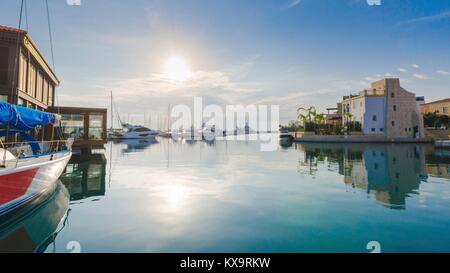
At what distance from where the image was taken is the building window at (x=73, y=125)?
3070 centimetres

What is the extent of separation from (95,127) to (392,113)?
63.5 metres

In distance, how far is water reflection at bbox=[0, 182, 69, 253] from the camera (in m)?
6.99

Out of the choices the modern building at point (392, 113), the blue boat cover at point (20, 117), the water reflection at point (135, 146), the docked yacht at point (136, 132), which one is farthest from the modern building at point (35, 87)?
the modern building at point (392, 113)

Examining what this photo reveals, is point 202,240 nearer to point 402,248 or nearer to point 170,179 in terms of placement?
point 402,248

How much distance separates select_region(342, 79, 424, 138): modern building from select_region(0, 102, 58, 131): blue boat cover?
216ft

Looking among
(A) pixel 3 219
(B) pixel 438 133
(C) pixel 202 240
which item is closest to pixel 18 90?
(A) pixel 3 219

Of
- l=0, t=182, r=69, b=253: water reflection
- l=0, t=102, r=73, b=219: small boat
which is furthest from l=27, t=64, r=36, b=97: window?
l=0, t=182, r=69, b=253: water reflection

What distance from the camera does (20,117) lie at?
11445 mm

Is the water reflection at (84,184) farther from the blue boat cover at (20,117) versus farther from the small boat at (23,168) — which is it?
the blue boat cover at (20,117)

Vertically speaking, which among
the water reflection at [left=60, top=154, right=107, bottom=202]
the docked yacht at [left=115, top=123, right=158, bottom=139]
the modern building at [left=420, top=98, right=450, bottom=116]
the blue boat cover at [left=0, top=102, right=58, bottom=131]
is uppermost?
the modern building at [left=420, top=98, right=450, bottom=116]

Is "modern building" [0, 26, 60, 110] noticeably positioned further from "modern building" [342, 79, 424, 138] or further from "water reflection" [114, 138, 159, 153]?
"modern building" [342, 79, 424, 138]

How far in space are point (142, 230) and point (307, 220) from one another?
216 inches

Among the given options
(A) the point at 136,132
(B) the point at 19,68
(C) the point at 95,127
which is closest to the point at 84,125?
(C) the point at 95,127

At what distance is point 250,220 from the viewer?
892 centimetres
